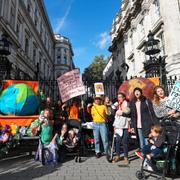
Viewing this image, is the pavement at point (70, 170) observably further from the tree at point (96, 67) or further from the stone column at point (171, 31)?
the tree at point (96, 67)

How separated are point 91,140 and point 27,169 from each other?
2.63 m

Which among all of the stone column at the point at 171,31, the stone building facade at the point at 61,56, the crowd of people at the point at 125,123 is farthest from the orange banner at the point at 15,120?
the stone building facade at the point at 61,56

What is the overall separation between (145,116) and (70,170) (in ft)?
7.58

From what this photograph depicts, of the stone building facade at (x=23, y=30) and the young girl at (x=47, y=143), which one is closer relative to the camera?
the young girl at (x=47, y=143)

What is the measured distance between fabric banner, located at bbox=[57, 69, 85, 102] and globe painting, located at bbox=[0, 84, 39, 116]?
111 centimetres

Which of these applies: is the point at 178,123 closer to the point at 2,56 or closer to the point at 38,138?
the point at 38,138

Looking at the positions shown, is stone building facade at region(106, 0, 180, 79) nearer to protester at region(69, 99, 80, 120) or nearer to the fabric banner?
the fabric banner

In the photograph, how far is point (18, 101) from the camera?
680cm

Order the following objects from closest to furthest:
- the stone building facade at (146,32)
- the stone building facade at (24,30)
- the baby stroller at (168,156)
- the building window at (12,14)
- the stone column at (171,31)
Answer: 1. the baby stroller at (168,156)
2. the stone column at (171,31)
3. the stone building facade at (146,32)
4. the stone building facade at (24,30)
5. the building window at (12,14)

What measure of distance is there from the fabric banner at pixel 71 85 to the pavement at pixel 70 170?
2.25 meters

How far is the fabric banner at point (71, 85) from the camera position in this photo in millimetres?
7660

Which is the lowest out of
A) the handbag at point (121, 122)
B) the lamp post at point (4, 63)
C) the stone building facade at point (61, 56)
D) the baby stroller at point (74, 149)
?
the baby stroller at point (74, 149)

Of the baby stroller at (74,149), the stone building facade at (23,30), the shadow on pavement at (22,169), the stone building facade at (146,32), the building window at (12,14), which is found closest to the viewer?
the shadow on pavement at (22,169)

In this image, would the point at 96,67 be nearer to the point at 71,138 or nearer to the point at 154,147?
the point at 71,138
